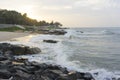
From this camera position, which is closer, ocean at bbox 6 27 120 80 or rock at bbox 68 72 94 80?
rock at bbox 68 72 94 80

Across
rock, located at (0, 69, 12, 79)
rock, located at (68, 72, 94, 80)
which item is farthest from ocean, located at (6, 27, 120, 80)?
rock, located at (0, 69, 12, 79)

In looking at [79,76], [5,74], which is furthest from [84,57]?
[5,74]

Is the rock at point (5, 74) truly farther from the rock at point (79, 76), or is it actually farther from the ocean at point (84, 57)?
the ocean at point (84, 57)

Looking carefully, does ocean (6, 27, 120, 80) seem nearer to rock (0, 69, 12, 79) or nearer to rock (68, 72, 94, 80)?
rock (68, 72, 94, 80)

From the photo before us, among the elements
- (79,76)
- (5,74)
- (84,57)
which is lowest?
(84,57)

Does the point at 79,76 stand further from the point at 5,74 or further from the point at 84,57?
the point at 84,57

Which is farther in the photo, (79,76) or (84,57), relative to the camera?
(84,57)

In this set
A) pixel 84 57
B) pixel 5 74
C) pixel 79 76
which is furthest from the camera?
pixel 84 57

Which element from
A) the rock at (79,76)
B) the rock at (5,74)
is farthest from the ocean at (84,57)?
the rock at (5,74)

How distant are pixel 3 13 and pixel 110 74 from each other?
88.3 meters

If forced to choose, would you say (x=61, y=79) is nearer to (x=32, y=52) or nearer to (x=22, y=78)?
(x=22, y=78)

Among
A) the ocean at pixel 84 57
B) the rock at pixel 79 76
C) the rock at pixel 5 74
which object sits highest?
the rock at pixel 5 74

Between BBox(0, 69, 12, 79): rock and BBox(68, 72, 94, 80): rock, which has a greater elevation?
BBox(0, 69, 12, 79): rock

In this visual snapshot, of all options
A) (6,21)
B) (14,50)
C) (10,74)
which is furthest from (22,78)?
(6,21)
